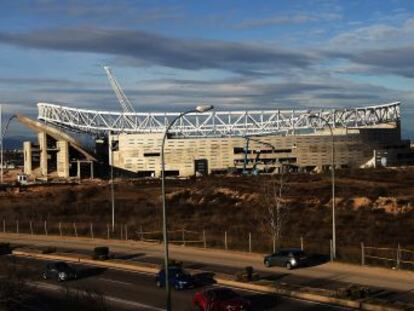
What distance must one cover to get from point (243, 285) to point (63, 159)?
156 metres

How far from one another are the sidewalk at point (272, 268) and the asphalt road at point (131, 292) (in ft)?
15.3

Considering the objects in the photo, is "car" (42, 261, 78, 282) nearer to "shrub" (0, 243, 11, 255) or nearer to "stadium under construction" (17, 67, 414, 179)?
"shrub" (0, 243, 11, 255)

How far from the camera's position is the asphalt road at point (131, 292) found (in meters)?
31.6

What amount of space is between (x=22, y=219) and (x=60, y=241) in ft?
74.0

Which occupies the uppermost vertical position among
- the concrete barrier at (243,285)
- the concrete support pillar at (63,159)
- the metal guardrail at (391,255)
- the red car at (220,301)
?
the concrete support pillar at (63,159)

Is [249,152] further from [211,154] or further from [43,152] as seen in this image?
[43,152]

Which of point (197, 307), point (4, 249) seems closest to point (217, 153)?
point (4, 249)

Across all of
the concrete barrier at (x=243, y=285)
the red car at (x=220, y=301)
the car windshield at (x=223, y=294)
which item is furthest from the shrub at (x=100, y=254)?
the car windshield at (x=223, y=294)

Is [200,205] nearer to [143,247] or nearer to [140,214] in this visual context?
[140,214]

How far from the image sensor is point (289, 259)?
4153cm

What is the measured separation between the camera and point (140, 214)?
85062 millimetres

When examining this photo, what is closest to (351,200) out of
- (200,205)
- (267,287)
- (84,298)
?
(200,205)

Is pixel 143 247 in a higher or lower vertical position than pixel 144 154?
lower

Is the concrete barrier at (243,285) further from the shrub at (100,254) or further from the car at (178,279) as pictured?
the car at (178,279)
